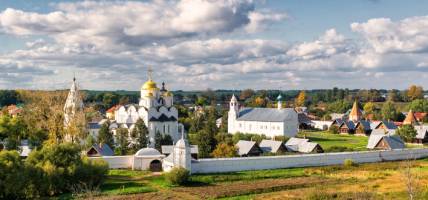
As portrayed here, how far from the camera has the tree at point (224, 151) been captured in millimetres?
33188

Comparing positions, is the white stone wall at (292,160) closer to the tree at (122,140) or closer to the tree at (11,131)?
the tree at (122,140)

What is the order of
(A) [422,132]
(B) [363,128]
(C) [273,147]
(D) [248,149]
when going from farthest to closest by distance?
(B) [363,128]
(A) [422,132]
(C) [273,147]
(D) [248,149]

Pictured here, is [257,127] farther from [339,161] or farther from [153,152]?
[153,152]

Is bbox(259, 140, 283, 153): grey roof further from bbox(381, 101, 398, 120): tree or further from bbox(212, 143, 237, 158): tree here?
bbox(381, 101, 398, 120): tree

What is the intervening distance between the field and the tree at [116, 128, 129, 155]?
22.0 ft

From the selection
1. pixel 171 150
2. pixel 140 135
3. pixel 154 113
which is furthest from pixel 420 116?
pixel 171 150

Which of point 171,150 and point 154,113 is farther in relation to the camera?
point 154,113

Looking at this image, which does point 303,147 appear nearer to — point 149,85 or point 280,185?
point 280,185

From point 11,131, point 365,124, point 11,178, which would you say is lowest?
point 11,178

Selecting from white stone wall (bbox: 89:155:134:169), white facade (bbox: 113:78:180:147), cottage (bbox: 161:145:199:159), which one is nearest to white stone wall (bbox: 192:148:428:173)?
cottage (bbox: 161:145:199:159)

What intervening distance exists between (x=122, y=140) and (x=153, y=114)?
21.4ft

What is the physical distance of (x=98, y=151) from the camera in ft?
106

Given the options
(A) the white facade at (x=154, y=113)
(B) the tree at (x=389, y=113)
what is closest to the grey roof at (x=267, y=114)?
(A) the white facade at (x=154, y=113)

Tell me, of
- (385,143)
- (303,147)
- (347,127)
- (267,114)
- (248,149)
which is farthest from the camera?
(347,127)
